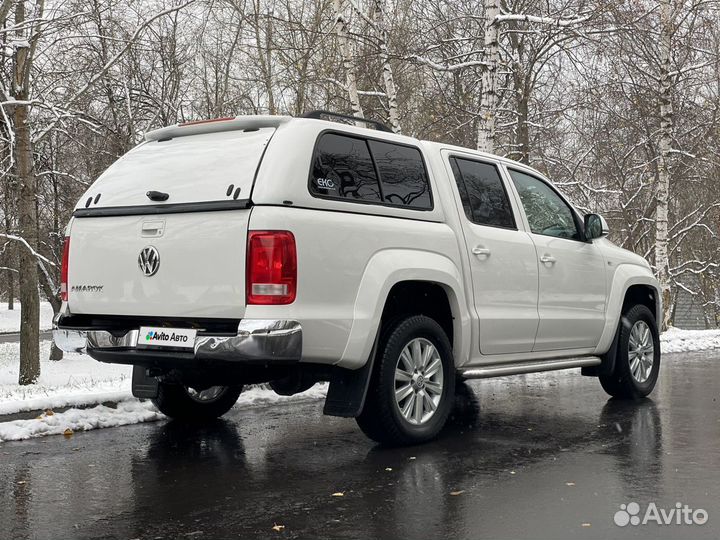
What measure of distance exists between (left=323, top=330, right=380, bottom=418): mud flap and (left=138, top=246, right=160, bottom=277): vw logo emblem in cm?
128

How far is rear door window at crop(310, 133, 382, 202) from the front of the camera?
5.70 m

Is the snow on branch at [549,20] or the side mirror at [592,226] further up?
the snow on branch at [549,20]

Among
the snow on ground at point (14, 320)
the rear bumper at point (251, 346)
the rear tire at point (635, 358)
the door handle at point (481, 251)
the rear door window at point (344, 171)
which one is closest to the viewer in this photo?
the rear bumper at point (251, 346)

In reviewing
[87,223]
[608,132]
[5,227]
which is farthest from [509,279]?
[608,132]

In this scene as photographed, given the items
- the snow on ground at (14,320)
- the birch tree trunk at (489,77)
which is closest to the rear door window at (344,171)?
the birch tree trunk at (489,77)

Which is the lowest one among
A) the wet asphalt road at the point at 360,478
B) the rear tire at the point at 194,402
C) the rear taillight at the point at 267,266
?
the wet asphalt road at the point at 360,478

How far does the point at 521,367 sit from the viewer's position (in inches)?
280

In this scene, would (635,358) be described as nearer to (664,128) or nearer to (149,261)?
(149,261)

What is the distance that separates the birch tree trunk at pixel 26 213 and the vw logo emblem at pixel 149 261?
10.9m

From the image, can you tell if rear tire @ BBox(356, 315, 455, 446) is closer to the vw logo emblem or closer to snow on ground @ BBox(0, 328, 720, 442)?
the vw logo emblem

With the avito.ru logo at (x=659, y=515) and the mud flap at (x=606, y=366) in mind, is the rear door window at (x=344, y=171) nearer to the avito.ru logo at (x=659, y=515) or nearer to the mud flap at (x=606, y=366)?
the avito.ru logo at (x=659, y=515)

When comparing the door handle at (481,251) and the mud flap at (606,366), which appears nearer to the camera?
the door handle at (481,251)

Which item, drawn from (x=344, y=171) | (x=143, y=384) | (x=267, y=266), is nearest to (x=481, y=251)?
(x=344, y=171)

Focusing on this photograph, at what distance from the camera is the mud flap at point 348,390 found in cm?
566
